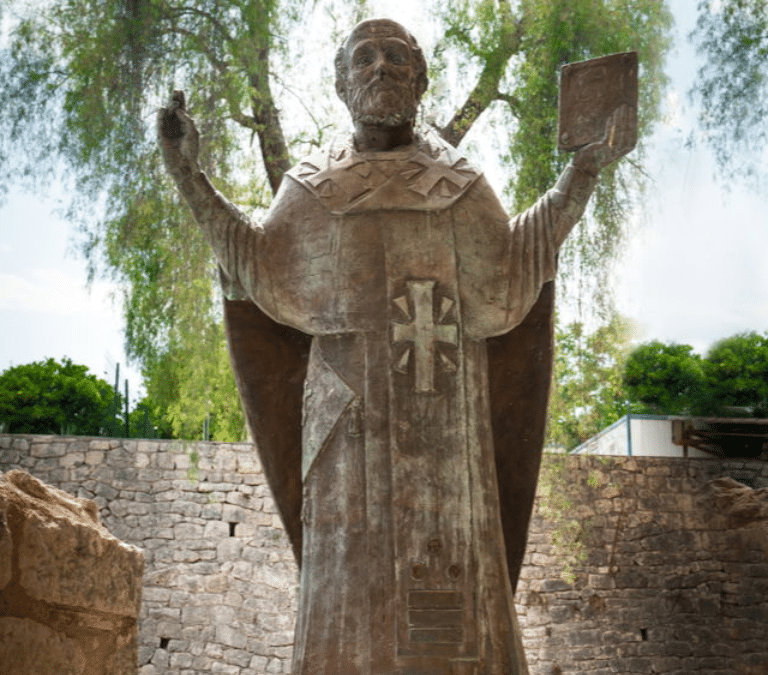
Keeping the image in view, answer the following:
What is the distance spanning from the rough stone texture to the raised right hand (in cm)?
99

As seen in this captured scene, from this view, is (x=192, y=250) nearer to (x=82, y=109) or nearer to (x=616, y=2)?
(x=82, y=109)

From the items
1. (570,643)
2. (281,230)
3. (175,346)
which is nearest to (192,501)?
(175,346)

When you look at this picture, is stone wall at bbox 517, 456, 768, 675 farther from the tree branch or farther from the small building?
the tree branch

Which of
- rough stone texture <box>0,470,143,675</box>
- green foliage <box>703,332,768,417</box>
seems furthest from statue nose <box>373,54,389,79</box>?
green foliage <box>703,332,768,417</box>

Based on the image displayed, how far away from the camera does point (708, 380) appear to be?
17297 millimetres

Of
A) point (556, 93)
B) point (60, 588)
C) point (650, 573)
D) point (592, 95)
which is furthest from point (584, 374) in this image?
point (60, 588)

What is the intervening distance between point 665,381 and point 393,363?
1399 cm

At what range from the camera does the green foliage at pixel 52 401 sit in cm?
1564

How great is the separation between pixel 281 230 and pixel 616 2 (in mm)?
8917

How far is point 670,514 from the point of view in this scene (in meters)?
15.6


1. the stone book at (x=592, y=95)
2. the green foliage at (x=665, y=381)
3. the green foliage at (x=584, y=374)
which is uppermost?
the green foliage at (x=665, y=381)

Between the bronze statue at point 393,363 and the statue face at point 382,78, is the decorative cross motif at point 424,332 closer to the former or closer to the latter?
the bronze statue at point 393,363

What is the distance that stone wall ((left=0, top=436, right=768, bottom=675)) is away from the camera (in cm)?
1340

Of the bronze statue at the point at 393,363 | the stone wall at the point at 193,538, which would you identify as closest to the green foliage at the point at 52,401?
the stone wall at the point at 193,538
